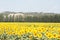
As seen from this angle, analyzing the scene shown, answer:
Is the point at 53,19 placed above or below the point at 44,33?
below

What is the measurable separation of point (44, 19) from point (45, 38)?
749 inches

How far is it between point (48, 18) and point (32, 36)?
1947 cm

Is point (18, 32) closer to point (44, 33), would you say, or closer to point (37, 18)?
point (44, 33)

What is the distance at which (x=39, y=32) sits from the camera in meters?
5.12

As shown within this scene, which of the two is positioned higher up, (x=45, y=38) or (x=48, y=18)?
(x=45, y=38)

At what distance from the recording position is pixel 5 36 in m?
5.81

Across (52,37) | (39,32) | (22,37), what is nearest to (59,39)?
(52,37)

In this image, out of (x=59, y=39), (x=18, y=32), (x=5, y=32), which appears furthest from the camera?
(x=5, y=32)

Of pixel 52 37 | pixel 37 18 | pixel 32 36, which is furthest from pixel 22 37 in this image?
pixel 37 18

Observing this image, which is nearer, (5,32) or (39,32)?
(39,32)

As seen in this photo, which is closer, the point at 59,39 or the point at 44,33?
the point at 59,39

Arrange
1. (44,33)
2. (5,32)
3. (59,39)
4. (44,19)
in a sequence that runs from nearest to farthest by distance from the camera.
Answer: (59,39) < (44,33) < (5,32) < (44,19)

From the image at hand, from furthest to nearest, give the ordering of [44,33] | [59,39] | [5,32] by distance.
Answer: [5,32], [44,33], [59,39]

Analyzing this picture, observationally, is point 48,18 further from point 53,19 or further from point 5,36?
point 5,36
